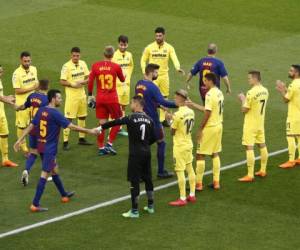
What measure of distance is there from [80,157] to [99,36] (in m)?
12.2

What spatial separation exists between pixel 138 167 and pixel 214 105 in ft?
7.88

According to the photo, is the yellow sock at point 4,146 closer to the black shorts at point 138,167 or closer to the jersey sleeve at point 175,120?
the black shorts at point 138,167

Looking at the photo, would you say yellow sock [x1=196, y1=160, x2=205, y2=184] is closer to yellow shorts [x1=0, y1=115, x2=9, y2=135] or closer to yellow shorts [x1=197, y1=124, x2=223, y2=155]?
yellow shorts [x1=197, y1=124, x2=223, y2=155]

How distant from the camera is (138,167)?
1856 centimetres

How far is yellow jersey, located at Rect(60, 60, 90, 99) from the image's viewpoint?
78.1 feet

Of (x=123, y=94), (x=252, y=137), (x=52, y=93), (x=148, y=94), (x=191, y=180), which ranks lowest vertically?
(x=191, y=180)

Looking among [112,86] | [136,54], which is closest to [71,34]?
[136,54]

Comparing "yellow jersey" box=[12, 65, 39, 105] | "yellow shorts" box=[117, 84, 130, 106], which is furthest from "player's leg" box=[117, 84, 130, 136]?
"yellow jersey" box=[12, 65, 39, 105]

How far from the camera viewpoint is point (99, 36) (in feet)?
113

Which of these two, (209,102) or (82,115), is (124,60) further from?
(209,102)

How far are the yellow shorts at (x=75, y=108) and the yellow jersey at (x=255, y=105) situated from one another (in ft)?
16.9

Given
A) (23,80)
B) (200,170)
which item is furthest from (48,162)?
(23,80)

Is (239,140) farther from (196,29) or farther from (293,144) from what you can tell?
(196,29)

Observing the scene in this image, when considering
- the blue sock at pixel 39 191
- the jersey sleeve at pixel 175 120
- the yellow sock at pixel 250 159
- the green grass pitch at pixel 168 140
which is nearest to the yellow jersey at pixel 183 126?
the jersey sleeve at pixel 175 120
